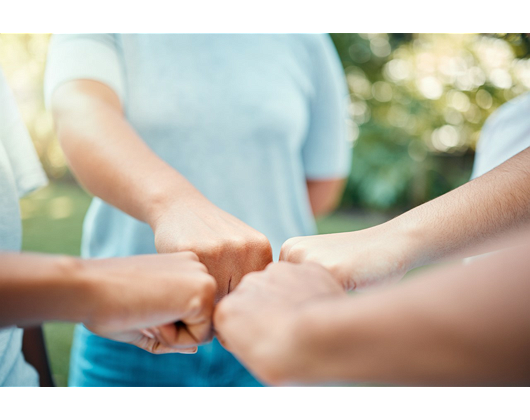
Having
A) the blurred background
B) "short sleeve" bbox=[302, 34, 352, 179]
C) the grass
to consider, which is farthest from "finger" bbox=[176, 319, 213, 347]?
the blurred background

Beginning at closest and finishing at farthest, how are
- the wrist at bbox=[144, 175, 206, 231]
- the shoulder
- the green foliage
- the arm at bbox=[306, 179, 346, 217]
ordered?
the wrist at bbox=[144, 175, 206, 231] → the shoulder → the arm at bbox=[306, 179, 346, 217] → the green foliage

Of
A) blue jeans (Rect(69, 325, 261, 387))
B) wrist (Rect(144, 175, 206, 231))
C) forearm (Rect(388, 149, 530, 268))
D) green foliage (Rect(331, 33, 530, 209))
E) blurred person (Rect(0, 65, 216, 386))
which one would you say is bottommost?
blue jeans (Rect(69, 325, 261, 387))

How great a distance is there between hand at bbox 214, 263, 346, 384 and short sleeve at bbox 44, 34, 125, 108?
723mm

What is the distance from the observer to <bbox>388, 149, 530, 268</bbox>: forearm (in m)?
0.84

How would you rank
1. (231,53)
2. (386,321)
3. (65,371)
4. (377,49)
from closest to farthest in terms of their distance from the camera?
(386,321), (231,53), (65,371), (377,49)

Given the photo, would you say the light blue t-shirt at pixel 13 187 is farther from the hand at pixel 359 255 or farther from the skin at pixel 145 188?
the hand at pixel 359 255

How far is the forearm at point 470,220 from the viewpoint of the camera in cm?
84

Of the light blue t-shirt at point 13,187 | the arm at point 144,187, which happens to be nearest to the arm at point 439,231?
the arm at point 144,187

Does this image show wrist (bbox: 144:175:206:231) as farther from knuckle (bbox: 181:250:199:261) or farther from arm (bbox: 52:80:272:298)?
knuckle (bbox: 181:250:199:261)

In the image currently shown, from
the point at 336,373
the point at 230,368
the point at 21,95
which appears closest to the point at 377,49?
the point at 21,95

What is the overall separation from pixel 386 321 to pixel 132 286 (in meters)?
0.39

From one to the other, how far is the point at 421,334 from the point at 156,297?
0.40 m

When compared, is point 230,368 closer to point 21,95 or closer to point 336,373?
point 336,373
